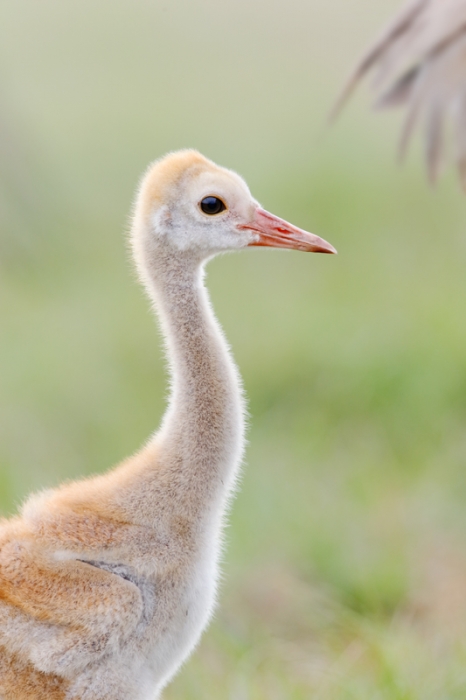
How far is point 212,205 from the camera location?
247 cm

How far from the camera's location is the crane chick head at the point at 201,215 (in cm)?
246

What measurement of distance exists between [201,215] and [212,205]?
4 cm

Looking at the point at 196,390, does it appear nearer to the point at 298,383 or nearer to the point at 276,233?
the point at 276,233

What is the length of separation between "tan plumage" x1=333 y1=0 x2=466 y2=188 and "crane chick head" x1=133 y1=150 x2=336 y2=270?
4.68 ft

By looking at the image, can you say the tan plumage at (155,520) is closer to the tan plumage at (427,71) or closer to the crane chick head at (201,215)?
the crane chick head at (201,215)

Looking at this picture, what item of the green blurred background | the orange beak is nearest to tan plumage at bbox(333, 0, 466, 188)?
the green blurred background

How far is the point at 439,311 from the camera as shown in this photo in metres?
5.76

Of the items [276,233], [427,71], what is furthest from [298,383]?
[276,233]

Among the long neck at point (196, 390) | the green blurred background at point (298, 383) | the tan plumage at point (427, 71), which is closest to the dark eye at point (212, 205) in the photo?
the long neck at point (196, 390)

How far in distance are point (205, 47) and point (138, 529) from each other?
15881 millimetres

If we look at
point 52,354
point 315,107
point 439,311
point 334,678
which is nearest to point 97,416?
point 52,354

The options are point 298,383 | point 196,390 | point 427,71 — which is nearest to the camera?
point 196,390

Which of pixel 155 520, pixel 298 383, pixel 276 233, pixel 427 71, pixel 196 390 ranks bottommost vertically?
pixel 155 520

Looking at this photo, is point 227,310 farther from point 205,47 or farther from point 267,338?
point 205,47
